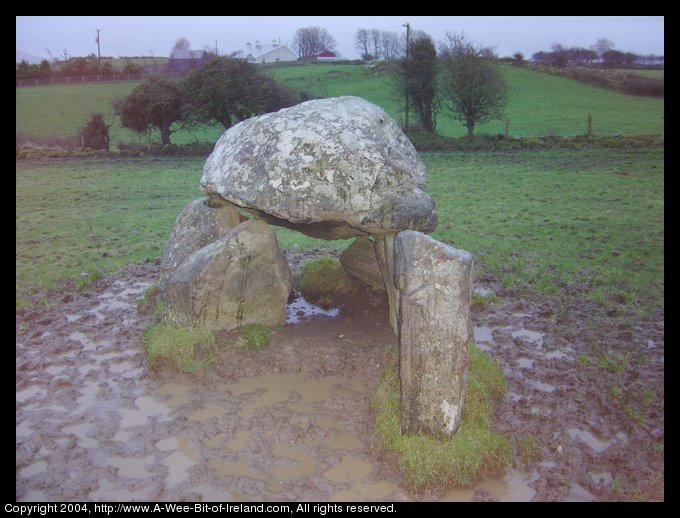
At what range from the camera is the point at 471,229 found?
12.3m

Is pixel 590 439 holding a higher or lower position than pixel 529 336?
lower

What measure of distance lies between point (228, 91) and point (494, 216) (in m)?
13.0

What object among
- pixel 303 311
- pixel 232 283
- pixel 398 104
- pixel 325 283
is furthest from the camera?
pixel 398 104

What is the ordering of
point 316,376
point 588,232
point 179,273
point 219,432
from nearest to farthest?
point 219,432, point 316,376, point 179,273, point 588,232

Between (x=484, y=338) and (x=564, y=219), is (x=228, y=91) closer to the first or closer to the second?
(x=564, y=219)

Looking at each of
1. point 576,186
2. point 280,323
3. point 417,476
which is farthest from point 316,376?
point 576,186

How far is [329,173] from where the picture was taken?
714 centimetres

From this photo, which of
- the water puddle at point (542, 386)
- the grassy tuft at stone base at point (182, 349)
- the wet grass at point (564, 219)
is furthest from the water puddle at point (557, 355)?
the grassy tuft at stone base at point (182, 349)

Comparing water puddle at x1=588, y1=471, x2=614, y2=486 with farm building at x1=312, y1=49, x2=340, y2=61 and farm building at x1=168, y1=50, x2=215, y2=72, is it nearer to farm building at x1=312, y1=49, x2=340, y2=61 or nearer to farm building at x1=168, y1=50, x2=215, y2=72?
farm building at x1=312, y1=49, x2=340, y2=61

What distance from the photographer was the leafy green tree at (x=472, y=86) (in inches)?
943

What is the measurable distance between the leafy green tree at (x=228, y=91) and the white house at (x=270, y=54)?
2.92ft

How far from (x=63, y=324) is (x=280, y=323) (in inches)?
114

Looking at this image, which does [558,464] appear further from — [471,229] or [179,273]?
[471,229]

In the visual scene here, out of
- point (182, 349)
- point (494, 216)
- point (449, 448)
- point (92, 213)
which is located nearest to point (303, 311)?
point (182, 349)
